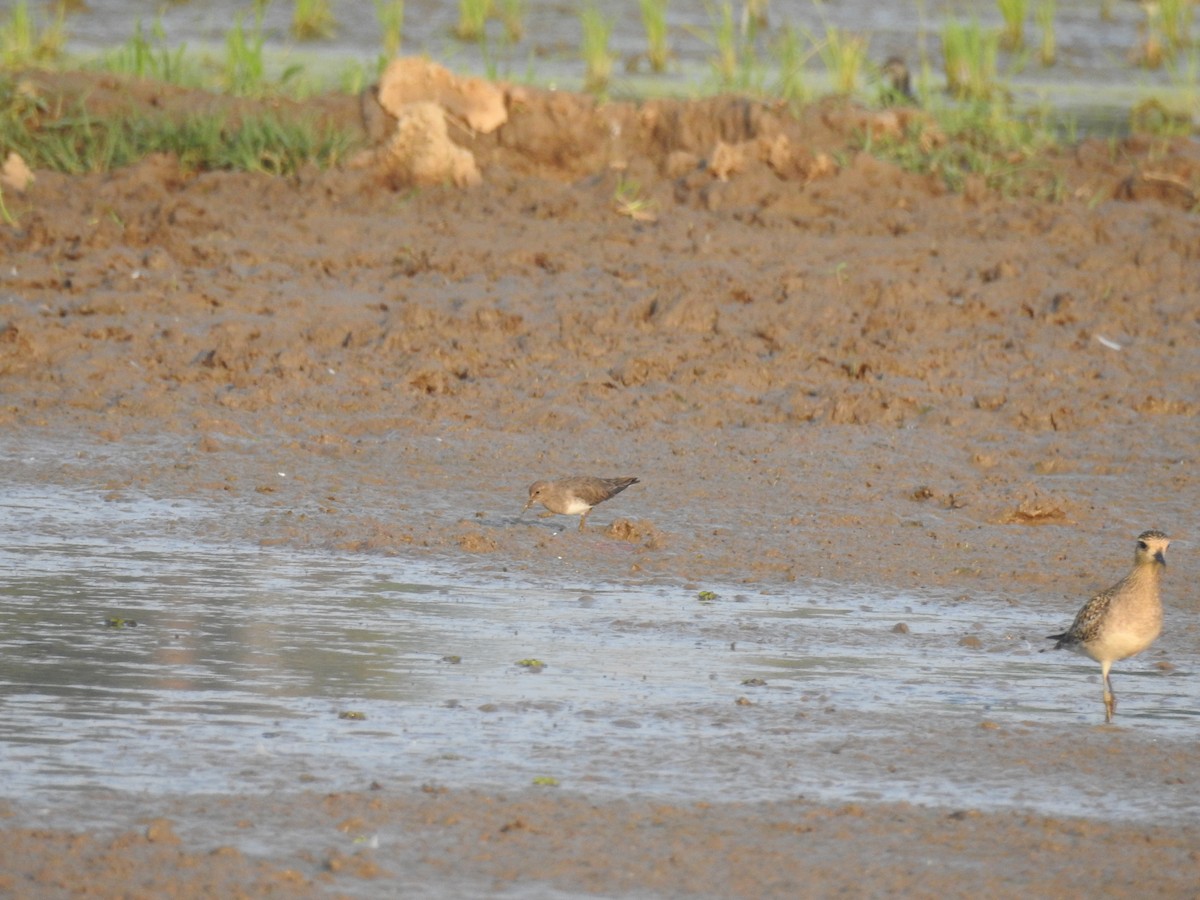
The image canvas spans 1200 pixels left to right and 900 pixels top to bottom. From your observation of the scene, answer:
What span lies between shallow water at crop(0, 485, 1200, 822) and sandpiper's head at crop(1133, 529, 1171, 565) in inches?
15.4

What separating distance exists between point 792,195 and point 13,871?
31.4 ft

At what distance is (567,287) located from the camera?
11148mm

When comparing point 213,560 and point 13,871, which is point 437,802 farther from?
point 213,560

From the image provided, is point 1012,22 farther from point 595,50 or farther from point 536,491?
point 536,491

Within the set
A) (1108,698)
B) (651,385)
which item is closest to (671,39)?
(651,385)

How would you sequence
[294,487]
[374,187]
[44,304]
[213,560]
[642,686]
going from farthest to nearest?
[374,187], [44,304], [294,487], [213,560], [642,686]

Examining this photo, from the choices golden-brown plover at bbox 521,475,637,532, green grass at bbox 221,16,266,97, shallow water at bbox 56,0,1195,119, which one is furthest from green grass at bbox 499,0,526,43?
golden-brown plover at bbox 521,475,637,532

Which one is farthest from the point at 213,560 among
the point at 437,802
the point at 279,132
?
the point at 279,132

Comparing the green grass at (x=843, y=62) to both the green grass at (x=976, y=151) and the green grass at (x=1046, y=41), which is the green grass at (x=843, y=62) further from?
the green grass at (x=1046, y=41)

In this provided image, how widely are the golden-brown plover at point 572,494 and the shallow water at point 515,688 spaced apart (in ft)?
1.59

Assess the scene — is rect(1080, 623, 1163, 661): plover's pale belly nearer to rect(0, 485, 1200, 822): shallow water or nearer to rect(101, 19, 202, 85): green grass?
rect(0, 485, 1200, 822): shallow water

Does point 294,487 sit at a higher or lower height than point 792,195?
lower

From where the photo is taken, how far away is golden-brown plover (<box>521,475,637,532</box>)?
7.32m

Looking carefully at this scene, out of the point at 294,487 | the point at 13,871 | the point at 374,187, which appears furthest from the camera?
the point at 374,187
